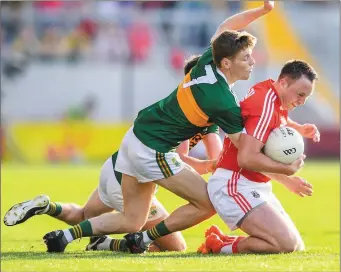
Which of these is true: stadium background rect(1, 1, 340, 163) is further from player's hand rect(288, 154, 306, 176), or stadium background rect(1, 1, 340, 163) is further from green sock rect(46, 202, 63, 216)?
player's hand rect(288, 154, 306, 176)

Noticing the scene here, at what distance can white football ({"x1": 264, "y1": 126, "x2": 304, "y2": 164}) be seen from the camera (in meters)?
7.21

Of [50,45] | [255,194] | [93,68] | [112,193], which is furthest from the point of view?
[93,68]

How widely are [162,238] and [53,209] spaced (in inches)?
41.4

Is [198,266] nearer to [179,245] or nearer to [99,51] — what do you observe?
[179,245]

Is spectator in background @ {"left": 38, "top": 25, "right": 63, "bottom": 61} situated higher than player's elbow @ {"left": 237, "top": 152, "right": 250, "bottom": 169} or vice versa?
player's elbow @ {"left": 237, "top": 152, "right": 250, "bottom": 169}

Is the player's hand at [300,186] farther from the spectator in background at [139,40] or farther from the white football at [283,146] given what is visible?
the spectator in background at [139,40]

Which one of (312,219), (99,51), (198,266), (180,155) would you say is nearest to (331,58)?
(99,51)

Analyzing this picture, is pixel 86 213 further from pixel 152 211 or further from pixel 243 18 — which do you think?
pixel 243 18

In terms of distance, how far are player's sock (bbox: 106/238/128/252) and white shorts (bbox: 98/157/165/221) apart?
0.35 metres

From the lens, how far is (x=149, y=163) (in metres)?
7.48

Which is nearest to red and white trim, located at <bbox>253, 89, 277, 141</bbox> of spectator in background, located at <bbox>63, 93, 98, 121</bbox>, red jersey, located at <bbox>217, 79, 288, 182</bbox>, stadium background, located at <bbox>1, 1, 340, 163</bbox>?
red jersey, located at <bbox>217, 79, 288, 182</bbox>

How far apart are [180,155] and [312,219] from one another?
4773 mm

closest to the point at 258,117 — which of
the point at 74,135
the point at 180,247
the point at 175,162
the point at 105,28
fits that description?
the point at 175,162

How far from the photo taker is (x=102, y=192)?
829cm
